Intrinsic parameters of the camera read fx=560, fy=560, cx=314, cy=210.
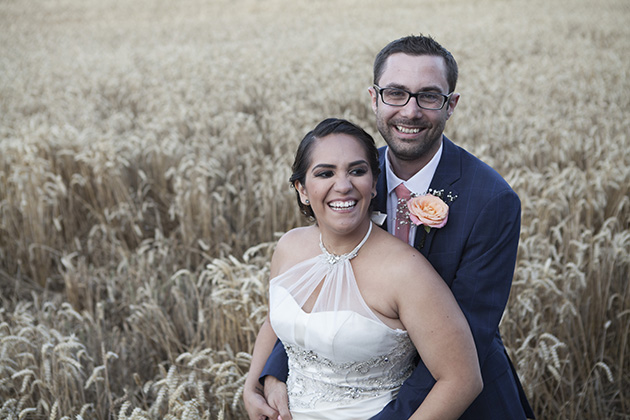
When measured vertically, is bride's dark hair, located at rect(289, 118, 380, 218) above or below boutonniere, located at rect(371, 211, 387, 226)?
above

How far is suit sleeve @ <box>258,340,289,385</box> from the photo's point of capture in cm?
256

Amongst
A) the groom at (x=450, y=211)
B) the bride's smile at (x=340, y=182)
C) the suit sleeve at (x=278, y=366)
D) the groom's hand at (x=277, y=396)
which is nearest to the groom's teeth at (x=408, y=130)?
the groom at (x=450, y=211)

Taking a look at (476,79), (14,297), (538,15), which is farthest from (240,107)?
(538,15)

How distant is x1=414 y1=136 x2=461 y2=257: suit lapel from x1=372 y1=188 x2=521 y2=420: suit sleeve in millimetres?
146

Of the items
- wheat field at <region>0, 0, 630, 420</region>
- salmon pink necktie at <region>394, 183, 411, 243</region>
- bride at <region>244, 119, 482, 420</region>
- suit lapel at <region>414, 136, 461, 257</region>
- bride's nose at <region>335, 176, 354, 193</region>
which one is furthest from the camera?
wheat field at <region>0, 0, 630, 420</region>

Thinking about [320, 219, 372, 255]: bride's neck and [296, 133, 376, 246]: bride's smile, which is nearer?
[296, 133, 376, 246]: bride's smile

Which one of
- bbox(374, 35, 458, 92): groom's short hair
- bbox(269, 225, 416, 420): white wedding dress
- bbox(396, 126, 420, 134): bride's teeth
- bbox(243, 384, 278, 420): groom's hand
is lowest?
bbox(243, 384, 278, 420): groom's hand

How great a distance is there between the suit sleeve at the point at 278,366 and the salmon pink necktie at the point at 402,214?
2.52 ft

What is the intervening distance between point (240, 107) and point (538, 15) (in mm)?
14775

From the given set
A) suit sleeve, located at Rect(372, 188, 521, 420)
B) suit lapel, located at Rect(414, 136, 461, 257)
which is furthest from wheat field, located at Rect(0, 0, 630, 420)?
suit lapel, located at Rect(414, 136, 461, 257)

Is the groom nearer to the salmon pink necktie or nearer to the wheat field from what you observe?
the salmon pink necktie

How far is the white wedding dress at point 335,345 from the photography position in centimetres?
211

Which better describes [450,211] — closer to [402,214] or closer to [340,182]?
[402,214]

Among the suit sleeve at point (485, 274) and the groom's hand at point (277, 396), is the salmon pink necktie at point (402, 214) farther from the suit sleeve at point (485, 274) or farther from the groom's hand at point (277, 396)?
the groom's hand at point (277, 396)
